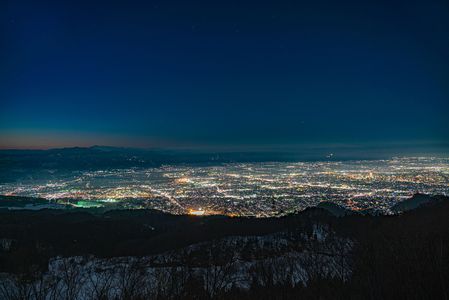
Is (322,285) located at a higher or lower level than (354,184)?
higher

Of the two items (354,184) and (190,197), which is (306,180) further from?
(190,197)

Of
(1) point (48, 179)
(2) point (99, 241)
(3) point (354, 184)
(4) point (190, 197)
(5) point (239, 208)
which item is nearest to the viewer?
(2) point (99, 241)

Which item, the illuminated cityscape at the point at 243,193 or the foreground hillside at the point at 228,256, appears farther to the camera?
the illuminated cityscape at the point at 243,193

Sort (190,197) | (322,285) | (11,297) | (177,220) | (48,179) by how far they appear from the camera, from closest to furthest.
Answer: (11,297)
(322,285)
(177,220)
(190,197)
(48,179)

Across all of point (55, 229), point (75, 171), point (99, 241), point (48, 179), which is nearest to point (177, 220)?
point (99, 241)

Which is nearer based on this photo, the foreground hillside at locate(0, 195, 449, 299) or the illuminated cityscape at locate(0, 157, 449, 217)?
the foreground hillside at locate(0, 195, 449, 299)

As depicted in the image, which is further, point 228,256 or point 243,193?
point 243,193

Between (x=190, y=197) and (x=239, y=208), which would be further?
(x=190, y=197)

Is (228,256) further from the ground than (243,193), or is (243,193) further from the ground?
(228,256)
